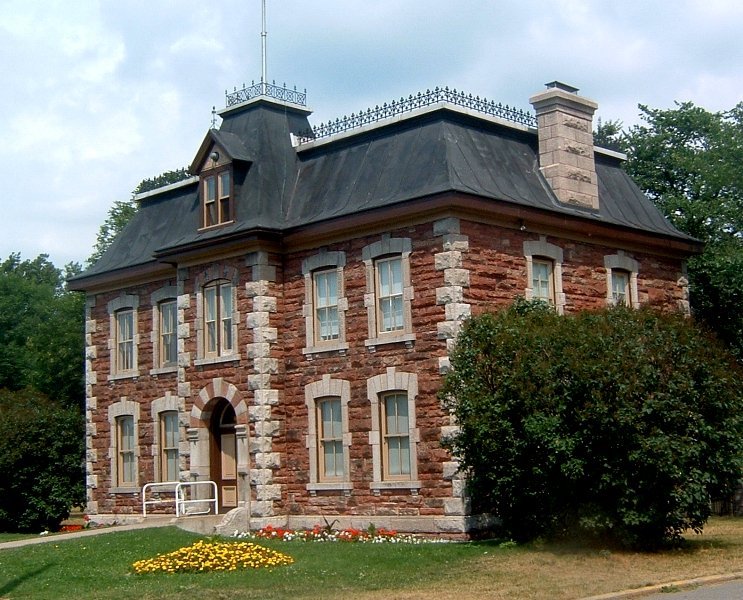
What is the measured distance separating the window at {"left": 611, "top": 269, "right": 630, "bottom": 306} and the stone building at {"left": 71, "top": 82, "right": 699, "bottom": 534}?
0.22 ft

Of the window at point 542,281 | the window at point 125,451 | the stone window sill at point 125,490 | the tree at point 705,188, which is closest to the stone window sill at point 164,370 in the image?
the window at point 125,451

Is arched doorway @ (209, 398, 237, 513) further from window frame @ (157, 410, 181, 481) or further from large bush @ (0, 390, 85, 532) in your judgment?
large bush @ (0, 390, 85, 532)

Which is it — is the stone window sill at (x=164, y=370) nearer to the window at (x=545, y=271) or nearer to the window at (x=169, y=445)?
the window at (x=169, y=445)

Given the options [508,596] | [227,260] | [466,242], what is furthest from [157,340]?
[508,596]

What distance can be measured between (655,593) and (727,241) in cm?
1737

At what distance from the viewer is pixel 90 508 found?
29.4m

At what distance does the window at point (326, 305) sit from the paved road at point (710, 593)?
410 inches

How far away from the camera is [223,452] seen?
1023 inches

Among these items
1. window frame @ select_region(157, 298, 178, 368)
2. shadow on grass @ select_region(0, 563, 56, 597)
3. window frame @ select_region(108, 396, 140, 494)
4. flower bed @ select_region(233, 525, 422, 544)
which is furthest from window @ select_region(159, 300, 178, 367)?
shadow on grass @ select_region(0, 563, 56, 597)

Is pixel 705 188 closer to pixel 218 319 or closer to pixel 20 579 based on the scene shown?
pixel 218 319

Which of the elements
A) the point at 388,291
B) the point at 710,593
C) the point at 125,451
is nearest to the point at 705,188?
the point at 388,291

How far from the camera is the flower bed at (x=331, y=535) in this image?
22.0 metres

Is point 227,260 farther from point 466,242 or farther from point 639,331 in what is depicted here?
point 639,331

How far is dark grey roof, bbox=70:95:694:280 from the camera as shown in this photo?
920 inches
